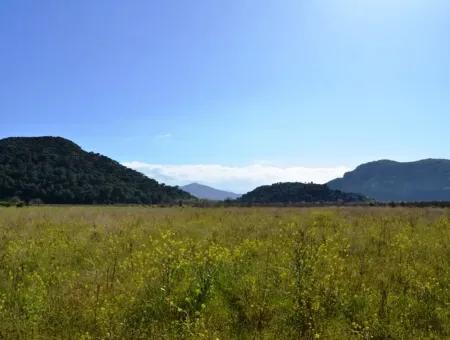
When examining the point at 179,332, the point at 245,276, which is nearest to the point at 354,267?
the point at 245,276

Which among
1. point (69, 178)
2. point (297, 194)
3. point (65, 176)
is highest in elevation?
point (65, 176)

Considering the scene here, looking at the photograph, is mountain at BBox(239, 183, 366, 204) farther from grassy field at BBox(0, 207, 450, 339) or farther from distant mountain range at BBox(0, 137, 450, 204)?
grassy field at BBox(0, 207, 450, 339)

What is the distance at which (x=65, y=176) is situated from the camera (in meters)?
101

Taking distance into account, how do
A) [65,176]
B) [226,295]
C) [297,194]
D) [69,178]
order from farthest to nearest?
[297,194] → [65,176] → [69,178] → [226,295]

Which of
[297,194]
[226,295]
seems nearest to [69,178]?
[297,194]

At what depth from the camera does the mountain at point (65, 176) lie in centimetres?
9325

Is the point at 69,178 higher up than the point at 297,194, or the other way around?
the point at 69,178

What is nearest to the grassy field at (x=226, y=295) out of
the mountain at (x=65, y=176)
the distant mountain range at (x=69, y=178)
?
the distant mountain range at (x=69, y=178)

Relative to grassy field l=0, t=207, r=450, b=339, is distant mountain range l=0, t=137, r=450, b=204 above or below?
above

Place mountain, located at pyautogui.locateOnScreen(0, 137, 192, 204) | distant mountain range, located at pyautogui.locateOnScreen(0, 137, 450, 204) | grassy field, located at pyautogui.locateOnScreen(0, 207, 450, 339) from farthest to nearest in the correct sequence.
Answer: distant mountain range, located at pyautogui.locateOnScreen(0, 137, 450, 204)
mountain, located at pyautogui.locateOnScreen(0, 137, 192, 204)
grassy field, located at pyautogui.locateOnScreen(0, 207, 450, 339)

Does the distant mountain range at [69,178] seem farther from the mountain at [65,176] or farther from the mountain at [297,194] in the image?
the mountain at [297,194]

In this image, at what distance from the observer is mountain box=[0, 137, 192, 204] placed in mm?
93250

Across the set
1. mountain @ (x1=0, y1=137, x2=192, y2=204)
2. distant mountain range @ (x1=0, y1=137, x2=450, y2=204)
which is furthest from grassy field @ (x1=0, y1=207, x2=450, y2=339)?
mountain @ (x1=0, y1=137, x2=192, y2=204)

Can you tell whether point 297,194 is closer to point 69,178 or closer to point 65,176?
point 69,178
